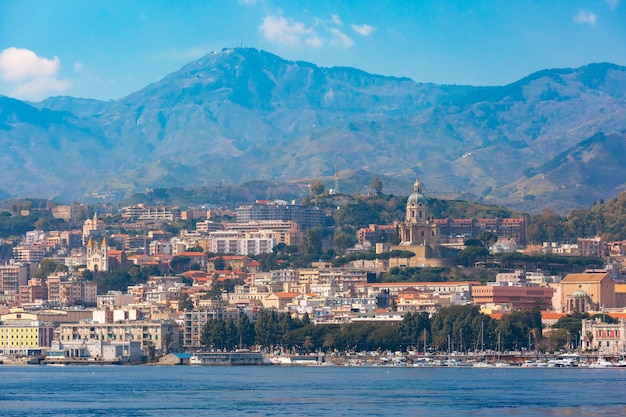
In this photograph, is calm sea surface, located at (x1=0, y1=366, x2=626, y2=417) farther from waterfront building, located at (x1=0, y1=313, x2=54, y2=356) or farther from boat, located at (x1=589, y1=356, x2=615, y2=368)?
waterfront building, located at (x1=0, y1=313, x2=54, y2=356)

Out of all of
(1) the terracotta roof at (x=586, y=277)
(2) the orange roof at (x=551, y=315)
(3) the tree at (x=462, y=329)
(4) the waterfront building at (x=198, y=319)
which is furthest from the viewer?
(1) the terracotta roof at (x=586, y=277)

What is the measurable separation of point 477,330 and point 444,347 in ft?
11.0

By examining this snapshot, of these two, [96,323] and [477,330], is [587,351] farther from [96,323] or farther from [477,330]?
[96,323]

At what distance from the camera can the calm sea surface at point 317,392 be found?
285 ft

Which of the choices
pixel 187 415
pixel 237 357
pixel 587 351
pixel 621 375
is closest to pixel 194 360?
pixel 237 357

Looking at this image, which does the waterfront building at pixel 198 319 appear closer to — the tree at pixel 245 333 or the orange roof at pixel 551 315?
the tree at pixel 245 333

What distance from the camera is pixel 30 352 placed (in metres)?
158

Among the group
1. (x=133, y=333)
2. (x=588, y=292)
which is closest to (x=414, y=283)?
(x=588, y=292)

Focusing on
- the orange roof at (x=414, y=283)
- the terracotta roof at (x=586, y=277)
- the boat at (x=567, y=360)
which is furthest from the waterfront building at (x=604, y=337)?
the orange roof at (x=414, y=283)

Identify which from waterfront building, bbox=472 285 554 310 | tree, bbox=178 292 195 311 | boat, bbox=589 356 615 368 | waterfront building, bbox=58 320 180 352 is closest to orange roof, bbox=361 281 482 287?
Result: waterfront building, bbox=472 285 554 310

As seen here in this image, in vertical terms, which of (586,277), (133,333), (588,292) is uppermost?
(586,277)

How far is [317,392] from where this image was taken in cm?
10006

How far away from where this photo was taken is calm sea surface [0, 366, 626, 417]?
8681 centimetres

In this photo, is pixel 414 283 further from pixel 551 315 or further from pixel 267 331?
pixel 267 331
